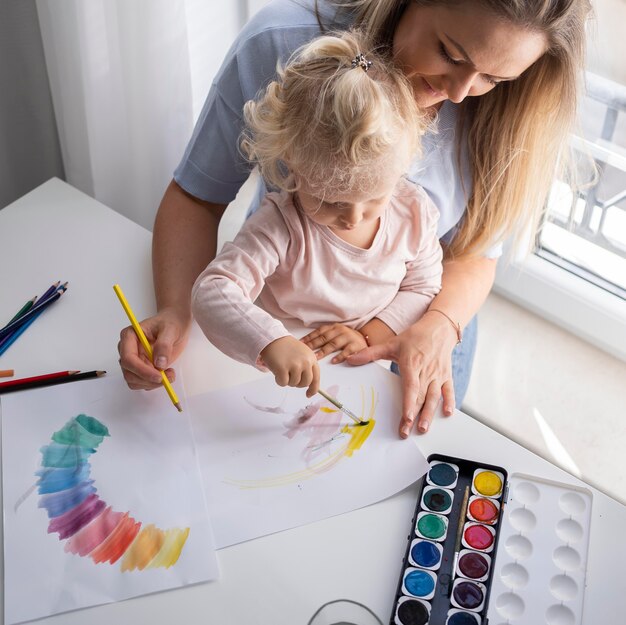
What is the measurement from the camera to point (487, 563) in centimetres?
74

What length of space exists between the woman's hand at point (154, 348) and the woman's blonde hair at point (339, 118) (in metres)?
0.22

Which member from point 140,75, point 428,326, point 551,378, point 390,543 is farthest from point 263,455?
point 551,378

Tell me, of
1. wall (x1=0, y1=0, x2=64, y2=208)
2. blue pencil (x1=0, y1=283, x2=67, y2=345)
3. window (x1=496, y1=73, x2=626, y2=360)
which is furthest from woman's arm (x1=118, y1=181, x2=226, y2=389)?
window (x1=496, y1=73, x2=626, y2=360)

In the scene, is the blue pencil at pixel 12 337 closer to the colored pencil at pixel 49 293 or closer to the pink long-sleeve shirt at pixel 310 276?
the colored pencil at pixel 49 293

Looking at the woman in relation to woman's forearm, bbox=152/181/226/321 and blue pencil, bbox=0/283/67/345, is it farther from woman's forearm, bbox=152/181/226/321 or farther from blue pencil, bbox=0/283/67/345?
blue pencil, bbox=0/283/67/345

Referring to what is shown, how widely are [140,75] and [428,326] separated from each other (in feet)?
2.41

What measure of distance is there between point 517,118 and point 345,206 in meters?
0.28

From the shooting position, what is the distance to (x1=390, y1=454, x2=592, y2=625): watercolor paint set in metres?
0.71

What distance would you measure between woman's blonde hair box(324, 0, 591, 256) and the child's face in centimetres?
18

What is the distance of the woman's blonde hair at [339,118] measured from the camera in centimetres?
78

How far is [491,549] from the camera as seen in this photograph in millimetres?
749

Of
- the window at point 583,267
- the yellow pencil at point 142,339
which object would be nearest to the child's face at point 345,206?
the yellow pencil at point 142,339

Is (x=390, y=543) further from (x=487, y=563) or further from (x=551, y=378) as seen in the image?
(x=551, y=378)

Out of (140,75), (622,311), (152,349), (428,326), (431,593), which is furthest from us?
(622,311)
